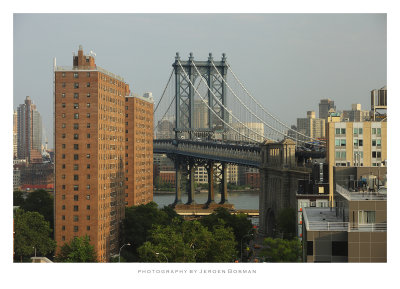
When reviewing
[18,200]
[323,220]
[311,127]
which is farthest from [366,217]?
[311,127]

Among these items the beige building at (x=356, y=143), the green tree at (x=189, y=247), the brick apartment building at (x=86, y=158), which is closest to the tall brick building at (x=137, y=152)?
the brick apartment building at (x=86, y=158)

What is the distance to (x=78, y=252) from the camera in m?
51.2

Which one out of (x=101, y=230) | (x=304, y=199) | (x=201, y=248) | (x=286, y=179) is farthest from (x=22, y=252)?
(x=286, y=179)

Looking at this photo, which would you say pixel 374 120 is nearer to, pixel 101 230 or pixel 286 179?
pixel 286 179

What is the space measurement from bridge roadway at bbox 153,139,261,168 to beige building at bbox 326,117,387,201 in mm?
27019

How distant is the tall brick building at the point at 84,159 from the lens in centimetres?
5978

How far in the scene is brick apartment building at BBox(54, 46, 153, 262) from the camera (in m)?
59.8

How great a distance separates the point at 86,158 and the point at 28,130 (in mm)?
48646

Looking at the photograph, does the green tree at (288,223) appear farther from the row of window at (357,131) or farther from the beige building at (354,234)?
the beige building at (354,234)

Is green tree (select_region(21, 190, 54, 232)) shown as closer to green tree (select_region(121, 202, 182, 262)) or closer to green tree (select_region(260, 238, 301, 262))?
green tree (select_region(121, 202, 182, 262))

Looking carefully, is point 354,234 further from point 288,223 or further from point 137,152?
point 137,152

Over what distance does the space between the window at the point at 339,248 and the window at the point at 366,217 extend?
91 cm

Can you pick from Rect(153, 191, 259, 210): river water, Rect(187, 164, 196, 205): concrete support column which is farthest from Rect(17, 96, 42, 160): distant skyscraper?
Rect(187, 164, 196, 205): concrete support column

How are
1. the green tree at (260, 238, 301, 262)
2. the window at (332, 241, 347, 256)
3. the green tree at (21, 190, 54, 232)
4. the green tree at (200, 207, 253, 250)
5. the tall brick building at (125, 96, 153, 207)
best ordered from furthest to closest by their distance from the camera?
1. the tall brick building at (125, 96, 153, 207)
2. the green tree at (21, 190, 54, 232)
3. the green tree at (200, 207, 253, 250)
4. the green tree at (260, 238, 301, 262)
5. the window at (332, 241, 347, 256)
